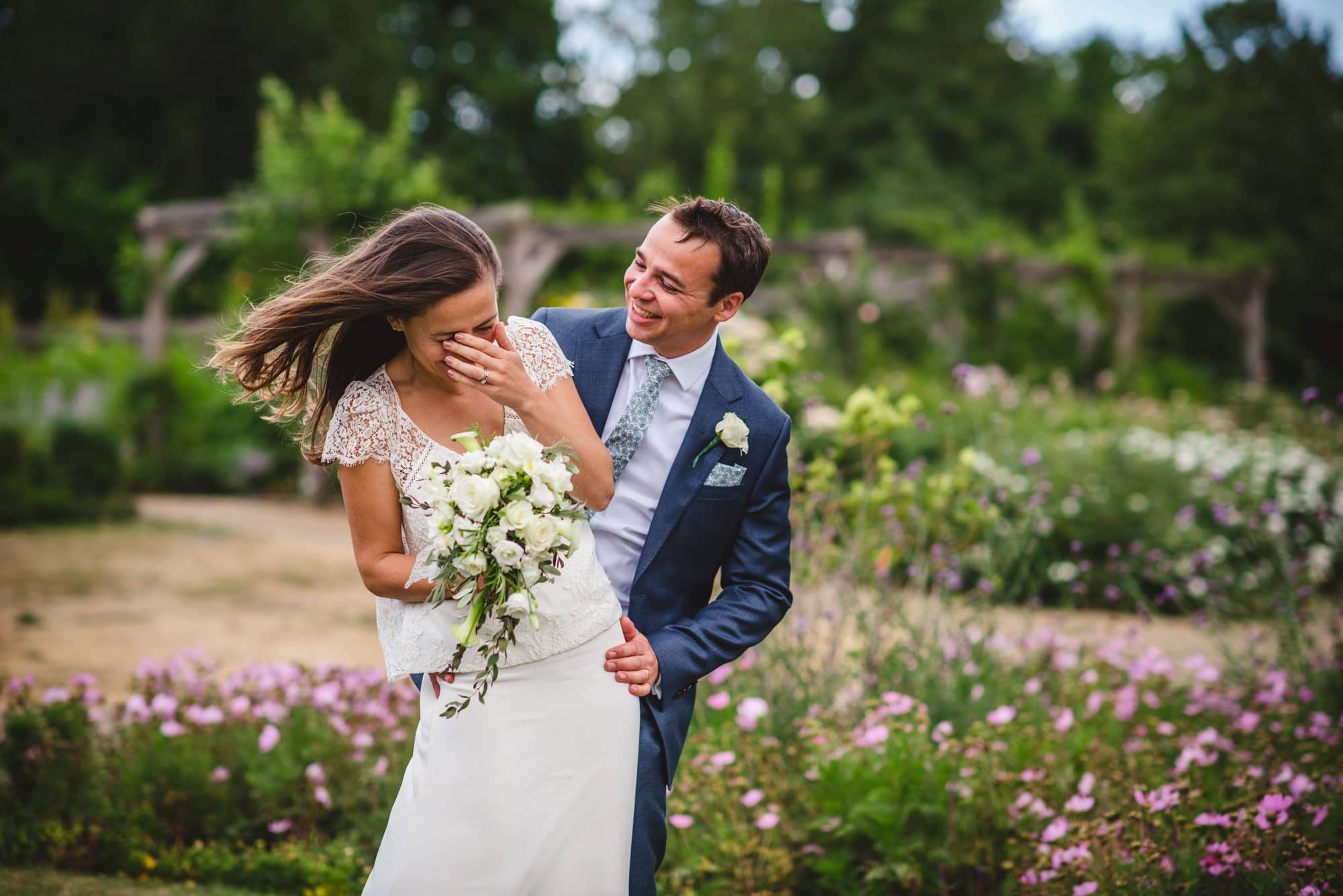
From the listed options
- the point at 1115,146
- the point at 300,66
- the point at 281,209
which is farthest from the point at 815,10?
the point at 281,209

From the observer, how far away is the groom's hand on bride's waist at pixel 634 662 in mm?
2020

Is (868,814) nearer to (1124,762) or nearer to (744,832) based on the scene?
(744,832)

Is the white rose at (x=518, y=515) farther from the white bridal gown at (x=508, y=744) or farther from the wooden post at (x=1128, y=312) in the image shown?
the wooden post at (x=1128, y=312)

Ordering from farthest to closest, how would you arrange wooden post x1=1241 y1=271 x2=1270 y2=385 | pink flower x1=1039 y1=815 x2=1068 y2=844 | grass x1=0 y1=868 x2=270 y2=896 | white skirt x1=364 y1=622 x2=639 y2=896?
wooden post x1=1241 y1=271 x2=1270 y2=385 → grass x1=0 y1=868 x2=270 y2=896 → pink flower x1=1039 y1=815 x2=1068 y2=844 → white skirt x1=364 y1=622 x2=639 y2=896

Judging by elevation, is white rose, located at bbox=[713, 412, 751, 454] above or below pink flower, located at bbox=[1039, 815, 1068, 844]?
above

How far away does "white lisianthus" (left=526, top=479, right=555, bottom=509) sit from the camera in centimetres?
172

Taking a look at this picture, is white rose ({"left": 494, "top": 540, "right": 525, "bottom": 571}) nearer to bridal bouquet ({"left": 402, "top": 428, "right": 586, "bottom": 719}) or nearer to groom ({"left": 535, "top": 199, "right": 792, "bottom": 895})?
bridal bouquet ({"left": 402, "top": 428, "right": 586, "bottom": 719})

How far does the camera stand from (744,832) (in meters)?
3.12

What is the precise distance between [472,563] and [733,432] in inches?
27.1

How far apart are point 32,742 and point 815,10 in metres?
29.2

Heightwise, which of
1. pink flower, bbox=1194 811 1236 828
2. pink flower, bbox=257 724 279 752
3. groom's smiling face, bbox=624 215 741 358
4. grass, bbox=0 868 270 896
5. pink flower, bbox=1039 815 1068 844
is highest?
groom's smiling face, bbox=624 215 741 358

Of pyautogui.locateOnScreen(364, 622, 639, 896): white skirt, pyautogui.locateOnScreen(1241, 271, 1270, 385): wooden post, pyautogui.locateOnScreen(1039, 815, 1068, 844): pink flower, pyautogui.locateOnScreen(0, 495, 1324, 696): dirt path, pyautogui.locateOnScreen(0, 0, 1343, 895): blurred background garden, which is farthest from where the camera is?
pyautogui.locateOnScreen(1241, 271, 1270, 385): wooden post

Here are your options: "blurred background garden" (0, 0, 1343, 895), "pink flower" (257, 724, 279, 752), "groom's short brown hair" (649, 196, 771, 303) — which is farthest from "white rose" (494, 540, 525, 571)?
"pink flower" (257, 724, 279, 752)

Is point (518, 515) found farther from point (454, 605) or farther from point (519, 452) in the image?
point (454, 605)
